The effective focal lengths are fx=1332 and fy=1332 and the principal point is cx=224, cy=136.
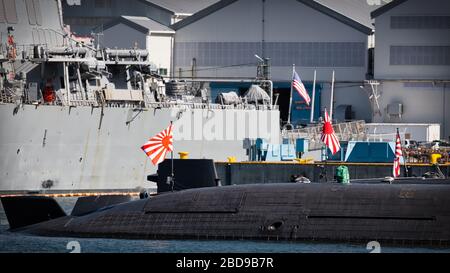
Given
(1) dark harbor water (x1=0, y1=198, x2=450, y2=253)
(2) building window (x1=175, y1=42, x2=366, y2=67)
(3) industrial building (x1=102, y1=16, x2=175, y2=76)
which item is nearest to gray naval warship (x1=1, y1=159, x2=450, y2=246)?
(1) dark harbor water (x1=0, y1=198, x2=450, y2=253)

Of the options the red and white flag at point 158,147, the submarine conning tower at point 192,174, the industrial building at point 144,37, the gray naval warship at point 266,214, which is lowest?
the gray naval warship at point 266,214

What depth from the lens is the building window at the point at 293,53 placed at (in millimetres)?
79938

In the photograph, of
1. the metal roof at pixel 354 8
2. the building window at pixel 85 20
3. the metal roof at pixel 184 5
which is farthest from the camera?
the metal roof at pixel 184 5

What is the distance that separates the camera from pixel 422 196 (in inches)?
1265

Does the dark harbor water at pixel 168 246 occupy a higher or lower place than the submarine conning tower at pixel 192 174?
lower

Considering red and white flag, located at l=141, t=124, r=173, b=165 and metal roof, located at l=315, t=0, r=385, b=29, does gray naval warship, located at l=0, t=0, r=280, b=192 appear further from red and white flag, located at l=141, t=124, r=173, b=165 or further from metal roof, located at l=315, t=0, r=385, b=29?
metal roof, located at l=315, t=0, r=385, b=29

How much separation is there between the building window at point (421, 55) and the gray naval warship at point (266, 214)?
41.1 m

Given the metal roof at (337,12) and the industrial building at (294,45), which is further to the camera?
the industrial building at (294,45)

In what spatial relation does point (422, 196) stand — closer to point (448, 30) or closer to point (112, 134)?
point (112, 134)

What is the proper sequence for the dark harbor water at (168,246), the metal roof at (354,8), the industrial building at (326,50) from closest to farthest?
the dark harbor water at (168,246) < the industrial building at (326,50) < the metal roof at (354,8)

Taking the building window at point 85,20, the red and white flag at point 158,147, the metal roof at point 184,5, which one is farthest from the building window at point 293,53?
the red and white flag at point 158,147

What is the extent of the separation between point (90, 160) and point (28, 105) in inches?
155

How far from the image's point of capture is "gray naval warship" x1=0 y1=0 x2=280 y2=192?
56.4 m

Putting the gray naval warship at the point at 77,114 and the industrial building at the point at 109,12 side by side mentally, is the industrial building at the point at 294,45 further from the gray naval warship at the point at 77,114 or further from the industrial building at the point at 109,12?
the gray naval warship at the point at 77,114
